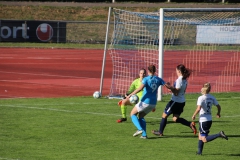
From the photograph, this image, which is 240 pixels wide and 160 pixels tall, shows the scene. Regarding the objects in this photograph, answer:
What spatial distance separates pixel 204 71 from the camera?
30062 mm

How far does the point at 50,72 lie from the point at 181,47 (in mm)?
9989

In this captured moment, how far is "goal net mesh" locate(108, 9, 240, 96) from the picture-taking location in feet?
78.8

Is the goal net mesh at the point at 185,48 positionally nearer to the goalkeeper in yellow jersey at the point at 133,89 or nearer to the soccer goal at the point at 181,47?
the soccer goal at the point at 181,47

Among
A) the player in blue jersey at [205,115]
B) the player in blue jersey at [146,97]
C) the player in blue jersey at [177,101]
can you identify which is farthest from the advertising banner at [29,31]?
the player in blue jersey at [205,115]

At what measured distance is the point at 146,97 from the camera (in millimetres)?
13914

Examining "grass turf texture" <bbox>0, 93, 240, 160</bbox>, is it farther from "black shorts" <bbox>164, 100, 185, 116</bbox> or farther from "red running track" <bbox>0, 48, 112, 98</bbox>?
"red running track" <bbox>0, 48, 112, 98</bbox>

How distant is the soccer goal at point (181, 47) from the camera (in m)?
22.6

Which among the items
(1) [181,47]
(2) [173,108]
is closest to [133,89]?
(2) [173,108]

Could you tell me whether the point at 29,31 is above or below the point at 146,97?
above

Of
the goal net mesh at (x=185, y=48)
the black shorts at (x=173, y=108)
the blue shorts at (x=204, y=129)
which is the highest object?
the goal net mesh at (x=185, y=48)

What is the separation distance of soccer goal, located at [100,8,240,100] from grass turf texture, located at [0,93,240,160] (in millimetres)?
3311

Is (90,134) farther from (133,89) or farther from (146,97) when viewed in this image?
(133,89)

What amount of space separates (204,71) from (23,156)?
19.3 meters

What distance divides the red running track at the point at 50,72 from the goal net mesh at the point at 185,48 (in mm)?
1243
